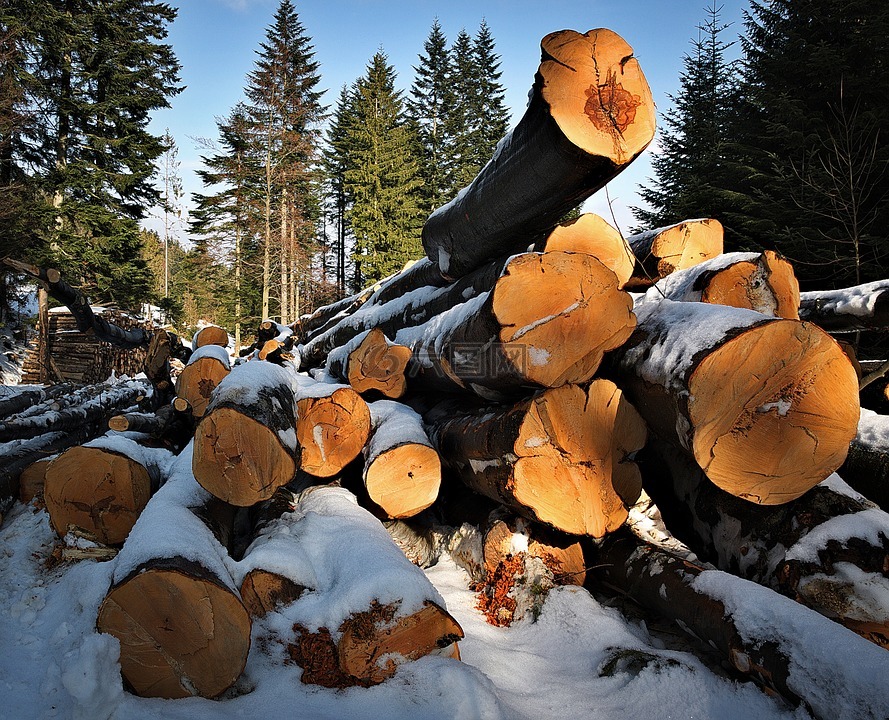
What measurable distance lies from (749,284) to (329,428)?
276 centimetres

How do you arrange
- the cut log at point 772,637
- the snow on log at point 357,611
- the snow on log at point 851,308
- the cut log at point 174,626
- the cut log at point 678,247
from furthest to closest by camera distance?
1. the cut log at point 678,247
2. the snow on log at point 851,308
3. the snow on log at point 357,611
4. the cut log at point 174,626
5. the cut log at point 772,637

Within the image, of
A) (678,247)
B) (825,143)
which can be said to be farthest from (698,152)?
(678,247)

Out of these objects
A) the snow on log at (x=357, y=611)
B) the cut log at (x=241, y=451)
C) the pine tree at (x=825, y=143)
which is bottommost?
the snow on log at (x=357, y=611)

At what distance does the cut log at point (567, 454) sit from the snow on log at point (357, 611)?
66 centimetres

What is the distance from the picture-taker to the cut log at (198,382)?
520 centimetres

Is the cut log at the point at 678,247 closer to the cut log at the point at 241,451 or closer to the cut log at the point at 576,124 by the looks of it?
the cut log at the point at 576,124

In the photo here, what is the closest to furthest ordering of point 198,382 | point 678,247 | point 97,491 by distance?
point 97,491 → point 678,247 → point 198,382

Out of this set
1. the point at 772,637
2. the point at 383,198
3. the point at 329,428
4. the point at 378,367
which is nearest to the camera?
the point at 772,637

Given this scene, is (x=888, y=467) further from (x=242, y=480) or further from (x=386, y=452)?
(x=242, y=480)

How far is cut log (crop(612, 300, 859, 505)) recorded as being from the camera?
189 cm

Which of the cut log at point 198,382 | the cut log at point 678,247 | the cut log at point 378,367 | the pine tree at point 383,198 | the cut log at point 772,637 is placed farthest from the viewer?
the pine tree at point 383,198

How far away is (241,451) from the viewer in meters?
2.50

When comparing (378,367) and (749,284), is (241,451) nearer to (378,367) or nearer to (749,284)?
(378,367)

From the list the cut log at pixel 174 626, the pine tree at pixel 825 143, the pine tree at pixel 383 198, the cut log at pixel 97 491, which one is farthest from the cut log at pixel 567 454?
the pine tree at pixel 383 198
